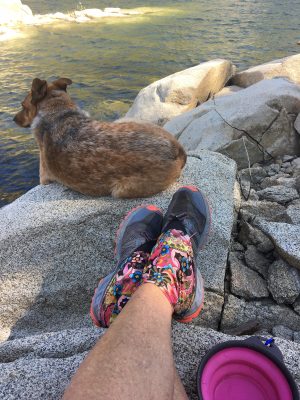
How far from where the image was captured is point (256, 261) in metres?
3.20

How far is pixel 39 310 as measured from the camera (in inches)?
126

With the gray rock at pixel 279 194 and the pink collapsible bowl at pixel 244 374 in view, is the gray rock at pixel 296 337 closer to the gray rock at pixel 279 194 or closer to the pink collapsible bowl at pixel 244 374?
the pink collapsible bowl at pixel 244 374

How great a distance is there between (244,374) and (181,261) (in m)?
0.77

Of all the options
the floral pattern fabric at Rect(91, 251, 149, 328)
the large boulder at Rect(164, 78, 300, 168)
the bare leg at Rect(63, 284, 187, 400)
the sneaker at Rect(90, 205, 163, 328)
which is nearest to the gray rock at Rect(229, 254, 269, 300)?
the sneaker at Rect(90, 205, 163, 328)

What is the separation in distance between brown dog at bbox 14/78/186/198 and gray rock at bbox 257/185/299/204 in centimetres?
110

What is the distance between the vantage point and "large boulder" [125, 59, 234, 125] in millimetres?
9188

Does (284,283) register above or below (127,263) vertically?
below

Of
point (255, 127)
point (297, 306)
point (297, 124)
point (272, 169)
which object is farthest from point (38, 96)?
point (297, 306)

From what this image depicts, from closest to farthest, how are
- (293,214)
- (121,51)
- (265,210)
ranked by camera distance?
(293,214), (265,210), (121,51)

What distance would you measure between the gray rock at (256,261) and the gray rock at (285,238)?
162 millimetres

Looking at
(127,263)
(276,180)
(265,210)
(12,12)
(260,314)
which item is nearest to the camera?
(127,263)

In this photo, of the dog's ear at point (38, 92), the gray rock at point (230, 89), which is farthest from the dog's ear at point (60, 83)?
the gray rock at point (230, 89)

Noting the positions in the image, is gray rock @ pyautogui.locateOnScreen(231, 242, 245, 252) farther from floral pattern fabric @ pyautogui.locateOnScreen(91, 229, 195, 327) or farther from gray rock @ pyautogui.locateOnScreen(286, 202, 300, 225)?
floral pattern fabric @ pyautogui.locateOnScreen(91, 229, 195, 327)

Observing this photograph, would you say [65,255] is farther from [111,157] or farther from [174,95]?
[174,95]
